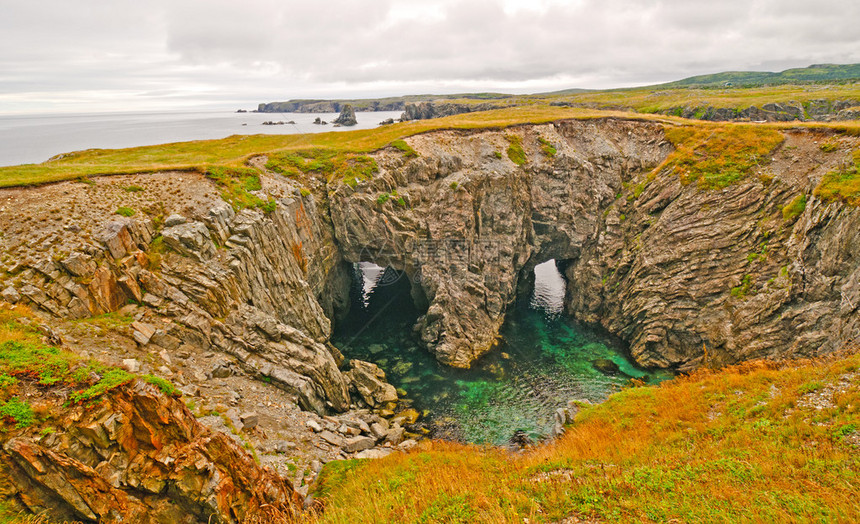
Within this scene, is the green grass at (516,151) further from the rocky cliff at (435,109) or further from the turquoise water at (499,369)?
the rocky cliff at (435,109)

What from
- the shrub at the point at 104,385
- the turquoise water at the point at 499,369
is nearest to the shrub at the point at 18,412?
the shrub at the point at 104,385

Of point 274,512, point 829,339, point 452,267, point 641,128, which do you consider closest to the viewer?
point 274,512

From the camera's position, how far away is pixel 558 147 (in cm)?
5125

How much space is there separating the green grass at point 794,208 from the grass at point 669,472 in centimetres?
2119

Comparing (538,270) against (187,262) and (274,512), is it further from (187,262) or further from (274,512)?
(274,512)

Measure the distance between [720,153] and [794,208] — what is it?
11479 millimetres

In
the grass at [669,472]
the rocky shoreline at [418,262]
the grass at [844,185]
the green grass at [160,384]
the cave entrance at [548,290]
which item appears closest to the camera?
the grass at [669,472]

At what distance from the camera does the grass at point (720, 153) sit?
1544 inches

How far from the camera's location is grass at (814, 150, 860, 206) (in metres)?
29.1

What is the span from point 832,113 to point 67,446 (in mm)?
119597

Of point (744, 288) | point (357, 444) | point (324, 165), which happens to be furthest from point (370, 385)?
point (744, 288)

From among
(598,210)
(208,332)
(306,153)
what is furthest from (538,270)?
(208,332)

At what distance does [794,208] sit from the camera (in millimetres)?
33406

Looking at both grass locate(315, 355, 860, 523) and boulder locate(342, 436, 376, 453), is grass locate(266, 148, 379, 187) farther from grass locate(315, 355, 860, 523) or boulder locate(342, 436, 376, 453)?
grass locate(315, 355, 860, 523)
